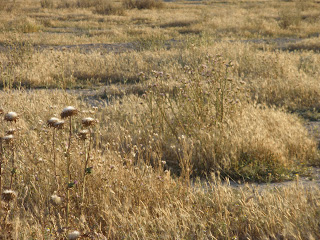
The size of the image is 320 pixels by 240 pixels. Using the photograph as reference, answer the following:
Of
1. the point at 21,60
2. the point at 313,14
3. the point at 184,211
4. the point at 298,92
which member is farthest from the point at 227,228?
the point at 313,14

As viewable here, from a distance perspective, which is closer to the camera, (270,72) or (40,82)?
(270,72)

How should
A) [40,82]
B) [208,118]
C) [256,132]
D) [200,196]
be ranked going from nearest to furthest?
[200,196]
[256,132]
[208,118]
[40,82]

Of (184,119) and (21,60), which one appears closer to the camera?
(184,119)

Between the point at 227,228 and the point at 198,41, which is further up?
the point at 198,41

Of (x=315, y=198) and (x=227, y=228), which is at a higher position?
(x=315, y=198)

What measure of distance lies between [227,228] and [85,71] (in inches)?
283

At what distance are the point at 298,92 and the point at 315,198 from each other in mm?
4191

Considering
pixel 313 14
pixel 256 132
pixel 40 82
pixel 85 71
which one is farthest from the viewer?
pixel 313 14

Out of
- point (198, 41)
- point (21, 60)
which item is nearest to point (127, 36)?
point (198, 41)

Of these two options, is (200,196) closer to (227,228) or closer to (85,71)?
(227,228)

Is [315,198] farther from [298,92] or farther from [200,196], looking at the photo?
[298,92]

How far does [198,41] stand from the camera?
10.9 metres

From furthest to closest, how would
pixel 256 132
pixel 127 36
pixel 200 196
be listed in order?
1. pixel 127 36
2. pixel 256 132
3. pixel 200 196

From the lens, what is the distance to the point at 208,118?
4398 mm
